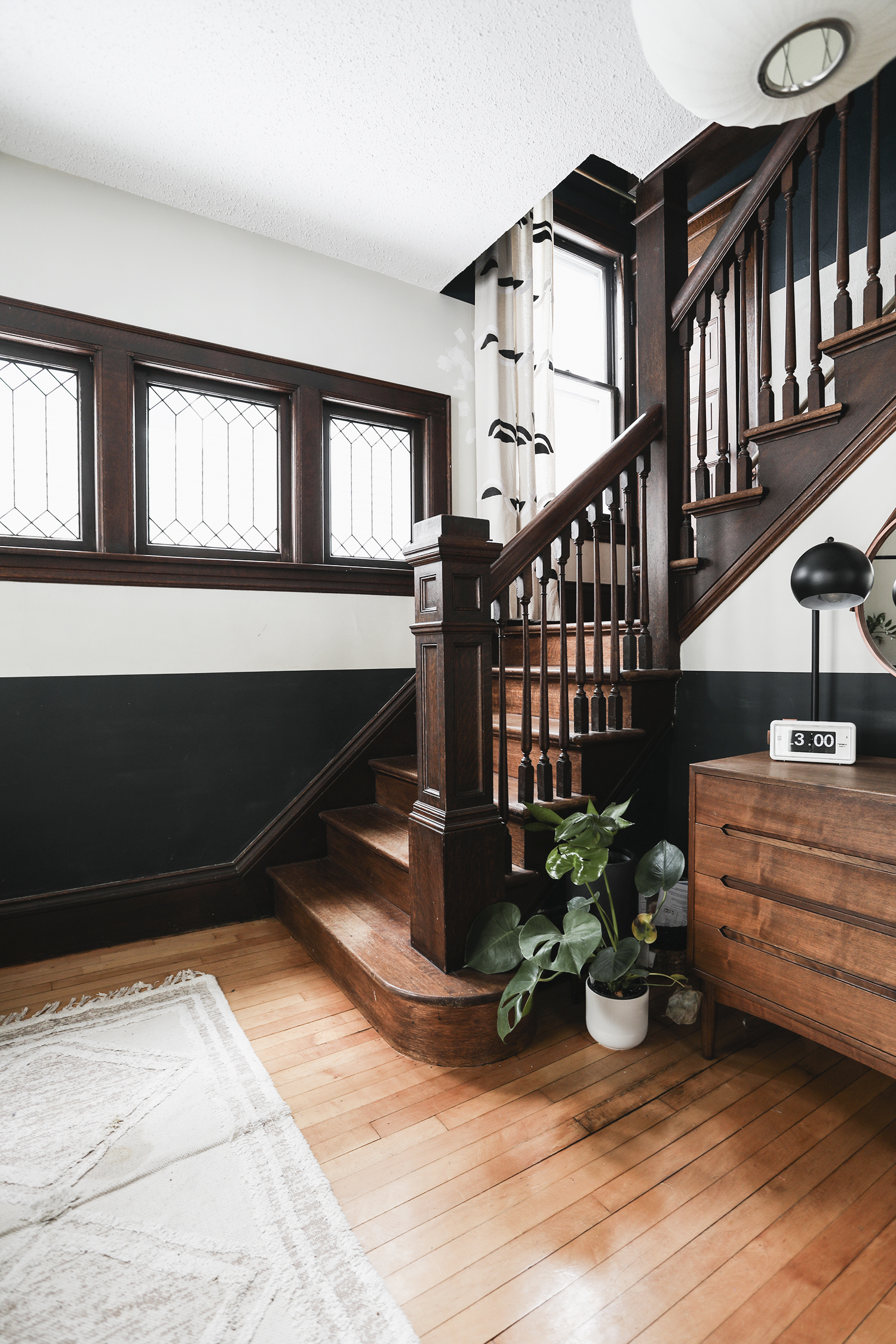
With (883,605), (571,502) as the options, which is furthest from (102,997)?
(883,605)

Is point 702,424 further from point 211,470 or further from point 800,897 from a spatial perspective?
point 211,470

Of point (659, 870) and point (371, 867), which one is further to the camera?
point (371, 867)

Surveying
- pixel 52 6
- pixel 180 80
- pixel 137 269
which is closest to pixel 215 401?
pixel 137 269

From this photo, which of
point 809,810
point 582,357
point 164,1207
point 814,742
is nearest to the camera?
point 164,1207

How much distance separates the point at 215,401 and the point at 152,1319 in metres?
3.00

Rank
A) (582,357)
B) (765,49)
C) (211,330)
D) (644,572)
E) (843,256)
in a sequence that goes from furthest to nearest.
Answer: (582,357)
(211,330)
(644,572)
(843,256)
(765,49)

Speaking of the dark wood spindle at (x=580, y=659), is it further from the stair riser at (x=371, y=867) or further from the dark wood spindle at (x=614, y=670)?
the stair riser at (x=371, y=867)

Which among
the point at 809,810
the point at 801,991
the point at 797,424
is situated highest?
the point at 797,424

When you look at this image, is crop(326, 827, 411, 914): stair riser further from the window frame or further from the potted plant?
the window frame

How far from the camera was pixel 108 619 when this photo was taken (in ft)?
8.55

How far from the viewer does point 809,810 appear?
152cm

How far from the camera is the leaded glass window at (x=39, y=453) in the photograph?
8.20 ft

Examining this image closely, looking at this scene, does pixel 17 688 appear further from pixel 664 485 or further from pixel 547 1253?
pixel 664 485

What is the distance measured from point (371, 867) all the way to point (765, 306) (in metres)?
2.47
